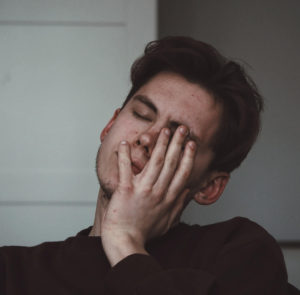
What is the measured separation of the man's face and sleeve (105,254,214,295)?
29 cm

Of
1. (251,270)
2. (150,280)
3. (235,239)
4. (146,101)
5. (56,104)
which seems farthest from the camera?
(56,104)

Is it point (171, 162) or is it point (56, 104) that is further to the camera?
point (56, 104)

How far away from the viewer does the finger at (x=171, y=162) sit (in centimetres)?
111

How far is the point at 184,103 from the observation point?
1.26 metres

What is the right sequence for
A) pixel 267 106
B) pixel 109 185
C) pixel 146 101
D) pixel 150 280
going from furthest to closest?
pixel 267 106, pixel 146 101, pixel 109 185, pixel 150 280

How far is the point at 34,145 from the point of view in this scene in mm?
1917

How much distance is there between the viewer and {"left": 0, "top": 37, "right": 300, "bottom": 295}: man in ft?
3.14

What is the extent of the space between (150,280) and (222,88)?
26.8 inches

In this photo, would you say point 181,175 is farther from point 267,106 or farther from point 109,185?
point 267,106

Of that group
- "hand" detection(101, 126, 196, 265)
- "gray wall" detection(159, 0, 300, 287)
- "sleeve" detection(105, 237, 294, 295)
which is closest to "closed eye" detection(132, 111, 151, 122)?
"hand" detection(101, 126, 196, 265)

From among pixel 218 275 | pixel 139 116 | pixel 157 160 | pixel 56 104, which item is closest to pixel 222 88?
pixel 139 116

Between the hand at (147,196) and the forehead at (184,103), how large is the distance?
3.2 inches

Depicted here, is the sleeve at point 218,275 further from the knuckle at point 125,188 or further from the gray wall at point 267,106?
the gray wall at point 267,106

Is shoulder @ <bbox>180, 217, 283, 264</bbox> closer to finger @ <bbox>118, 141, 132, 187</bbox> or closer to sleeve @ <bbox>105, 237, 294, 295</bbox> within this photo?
sleeve @ <bbox>105, 237, 294, 295</bbox>
